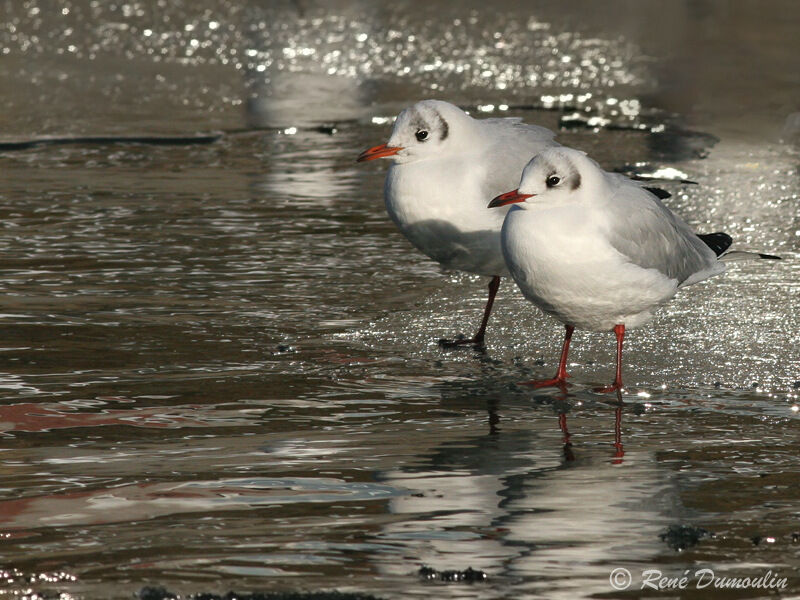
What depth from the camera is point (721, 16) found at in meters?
19.4

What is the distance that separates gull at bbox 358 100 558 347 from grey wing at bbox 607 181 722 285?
78 cm

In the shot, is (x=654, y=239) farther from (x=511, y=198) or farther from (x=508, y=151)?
(x=508, y=151)

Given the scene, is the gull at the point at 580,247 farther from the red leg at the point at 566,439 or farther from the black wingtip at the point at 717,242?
the black wingtip at the point at 717,242

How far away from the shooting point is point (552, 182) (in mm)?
6387

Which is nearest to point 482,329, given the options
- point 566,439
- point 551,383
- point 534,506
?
point 551,383

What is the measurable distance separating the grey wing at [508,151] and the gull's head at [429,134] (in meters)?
0.18

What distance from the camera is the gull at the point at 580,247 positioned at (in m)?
6.31

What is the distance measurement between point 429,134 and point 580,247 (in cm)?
150

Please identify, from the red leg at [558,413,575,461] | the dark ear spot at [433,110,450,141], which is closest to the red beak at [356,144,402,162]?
the dark ear spot at [433,110,450,141]

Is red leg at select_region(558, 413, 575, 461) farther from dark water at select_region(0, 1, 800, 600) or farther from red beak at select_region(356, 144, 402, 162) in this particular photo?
red beak at select_region(356, 144, 402, 162)

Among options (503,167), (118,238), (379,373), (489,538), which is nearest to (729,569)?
(489,538)

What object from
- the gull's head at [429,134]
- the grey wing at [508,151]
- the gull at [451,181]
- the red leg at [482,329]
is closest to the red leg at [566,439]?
the red leg at [482,329]

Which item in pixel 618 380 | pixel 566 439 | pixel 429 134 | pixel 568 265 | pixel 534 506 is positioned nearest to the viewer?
pixel 534 506

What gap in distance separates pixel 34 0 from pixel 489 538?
16243 mm
